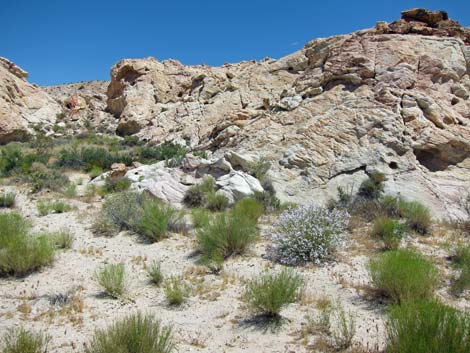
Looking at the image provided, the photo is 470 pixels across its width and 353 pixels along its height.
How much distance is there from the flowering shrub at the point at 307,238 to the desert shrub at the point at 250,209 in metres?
1.70

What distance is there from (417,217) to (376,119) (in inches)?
165

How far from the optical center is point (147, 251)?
23.6 ft

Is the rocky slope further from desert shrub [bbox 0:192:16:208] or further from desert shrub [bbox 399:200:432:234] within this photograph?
desert shrub [bbox 0:192:16:208]

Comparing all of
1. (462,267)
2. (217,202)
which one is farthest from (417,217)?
(217,202)

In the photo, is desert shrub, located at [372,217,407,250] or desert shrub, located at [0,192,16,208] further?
desert shrub, located at [0,192,16,208]

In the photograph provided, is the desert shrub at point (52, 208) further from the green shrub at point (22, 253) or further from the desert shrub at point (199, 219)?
the desert shrub at point (199, 219)

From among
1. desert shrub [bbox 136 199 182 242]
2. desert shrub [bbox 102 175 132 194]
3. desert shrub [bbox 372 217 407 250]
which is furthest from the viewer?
desert shrub [bbox 102 175 132 194]

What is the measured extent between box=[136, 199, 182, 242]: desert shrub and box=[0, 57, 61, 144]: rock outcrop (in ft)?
58.1

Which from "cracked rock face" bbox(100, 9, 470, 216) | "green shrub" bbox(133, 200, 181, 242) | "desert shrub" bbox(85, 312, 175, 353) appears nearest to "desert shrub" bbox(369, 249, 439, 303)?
"desert shrub" bbox(85, 312, 175, 353)

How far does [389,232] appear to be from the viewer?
732 cm


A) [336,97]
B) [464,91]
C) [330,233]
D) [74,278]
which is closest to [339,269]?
[330,233]

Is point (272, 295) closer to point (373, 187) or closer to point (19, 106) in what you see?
point (373, 187)

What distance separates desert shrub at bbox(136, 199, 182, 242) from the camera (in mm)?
7754

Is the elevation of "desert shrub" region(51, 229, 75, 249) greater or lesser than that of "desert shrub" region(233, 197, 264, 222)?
lesser
